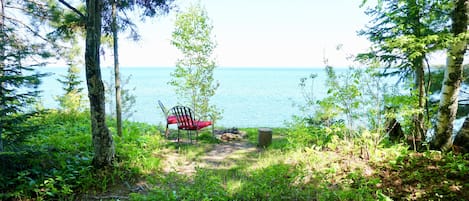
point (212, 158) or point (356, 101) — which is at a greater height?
point (356, 101)

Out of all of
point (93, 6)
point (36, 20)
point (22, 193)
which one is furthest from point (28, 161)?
point (36, 20)

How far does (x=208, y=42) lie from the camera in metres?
7.52

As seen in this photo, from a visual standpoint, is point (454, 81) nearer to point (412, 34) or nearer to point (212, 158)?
point (412, 34)

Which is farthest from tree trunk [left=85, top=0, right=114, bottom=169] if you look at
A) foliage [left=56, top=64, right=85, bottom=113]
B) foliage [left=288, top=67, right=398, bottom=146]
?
foliage [left=56, top=64, right=85, bottom=113]

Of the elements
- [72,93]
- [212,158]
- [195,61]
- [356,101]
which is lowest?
[212,158]

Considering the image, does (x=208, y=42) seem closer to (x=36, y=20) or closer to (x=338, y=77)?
(x=36, y=20)

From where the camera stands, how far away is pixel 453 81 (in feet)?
11.8

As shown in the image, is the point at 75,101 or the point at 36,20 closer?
the point at 36,20

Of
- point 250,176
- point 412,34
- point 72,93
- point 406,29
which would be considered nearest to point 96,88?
point 250,176

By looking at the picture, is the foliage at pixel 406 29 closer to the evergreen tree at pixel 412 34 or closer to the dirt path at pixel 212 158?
the evergreen tree at pixel 412 34

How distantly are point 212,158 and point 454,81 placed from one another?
12.1ft

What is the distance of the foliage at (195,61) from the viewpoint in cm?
735

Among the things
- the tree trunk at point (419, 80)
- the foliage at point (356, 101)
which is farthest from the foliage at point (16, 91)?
the tree trunk at point (419, 80)

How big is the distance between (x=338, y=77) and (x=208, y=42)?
4.46m
